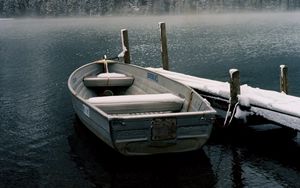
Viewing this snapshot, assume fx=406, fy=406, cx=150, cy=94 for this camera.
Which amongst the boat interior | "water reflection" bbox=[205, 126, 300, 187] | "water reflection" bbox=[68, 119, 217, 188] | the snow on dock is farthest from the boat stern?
the snow on dock

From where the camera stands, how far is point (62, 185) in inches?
508

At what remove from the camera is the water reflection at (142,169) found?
512 inches

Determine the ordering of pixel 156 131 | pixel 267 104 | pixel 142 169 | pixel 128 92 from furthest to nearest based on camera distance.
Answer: pixel 128 92, pixel 267 104, pixel 142 169, pixel 156 131

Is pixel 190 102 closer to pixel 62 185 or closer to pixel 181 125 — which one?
pixel 181 125

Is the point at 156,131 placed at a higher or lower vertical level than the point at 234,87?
lower

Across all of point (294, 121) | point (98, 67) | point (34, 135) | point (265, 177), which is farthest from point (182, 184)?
point (98, 67)

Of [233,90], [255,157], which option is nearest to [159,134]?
[255,157]

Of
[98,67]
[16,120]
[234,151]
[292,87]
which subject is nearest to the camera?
[234,151]

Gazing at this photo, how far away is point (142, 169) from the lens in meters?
13.9

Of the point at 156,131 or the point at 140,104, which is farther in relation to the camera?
the point at 140,104

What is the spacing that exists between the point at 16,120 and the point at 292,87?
1894 centimetres

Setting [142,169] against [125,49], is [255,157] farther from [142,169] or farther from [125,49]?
[125,49]

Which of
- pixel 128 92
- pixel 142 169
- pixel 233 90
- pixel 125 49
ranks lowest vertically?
pixel 142 169

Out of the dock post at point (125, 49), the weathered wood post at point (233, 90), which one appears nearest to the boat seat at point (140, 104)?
the weathered wood post at point (233, 90)
